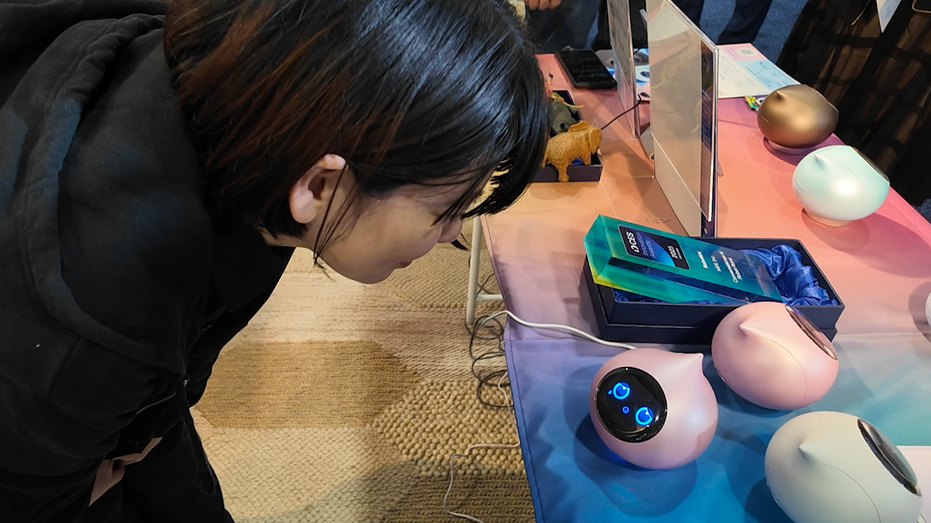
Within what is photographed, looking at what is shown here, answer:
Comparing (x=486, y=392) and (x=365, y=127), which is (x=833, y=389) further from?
(x=486, y=392)

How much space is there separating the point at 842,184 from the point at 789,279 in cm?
21

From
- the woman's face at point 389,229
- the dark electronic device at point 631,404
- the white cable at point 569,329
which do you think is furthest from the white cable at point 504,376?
the woman's face at point 389,229

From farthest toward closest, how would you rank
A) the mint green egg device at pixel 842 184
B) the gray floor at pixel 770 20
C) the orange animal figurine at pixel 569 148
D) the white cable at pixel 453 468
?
the gray floor at pixel 770 20 → the white cable at pixel 453 468 → the orange animal figurine at pixel 569 148 → the mint green egg device at pixel 842 184

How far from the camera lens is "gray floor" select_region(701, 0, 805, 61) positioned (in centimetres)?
267

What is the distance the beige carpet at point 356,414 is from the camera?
1175 mm

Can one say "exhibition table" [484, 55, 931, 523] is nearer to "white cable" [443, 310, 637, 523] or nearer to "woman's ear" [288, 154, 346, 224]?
"white cable" [443, 310, 637, 523]

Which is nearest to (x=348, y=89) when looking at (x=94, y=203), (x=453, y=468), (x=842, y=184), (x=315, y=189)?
(x=315, y=189)

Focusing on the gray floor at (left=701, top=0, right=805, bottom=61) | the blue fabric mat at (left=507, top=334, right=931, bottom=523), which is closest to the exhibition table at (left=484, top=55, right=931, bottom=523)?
the blue fabric mat at (left=507, top=334, right=931, bottom=523)

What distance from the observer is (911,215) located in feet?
3.03

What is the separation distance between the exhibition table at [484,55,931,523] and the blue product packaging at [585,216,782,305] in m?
0.07

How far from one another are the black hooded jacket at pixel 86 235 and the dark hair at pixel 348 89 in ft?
0.13

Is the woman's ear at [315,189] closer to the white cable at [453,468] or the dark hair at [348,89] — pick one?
the dark hair at [348,89]

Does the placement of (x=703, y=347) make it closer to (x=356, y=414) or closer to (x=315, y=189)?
(x=315, y=189)

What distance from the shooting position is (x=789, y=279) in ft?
2.43
